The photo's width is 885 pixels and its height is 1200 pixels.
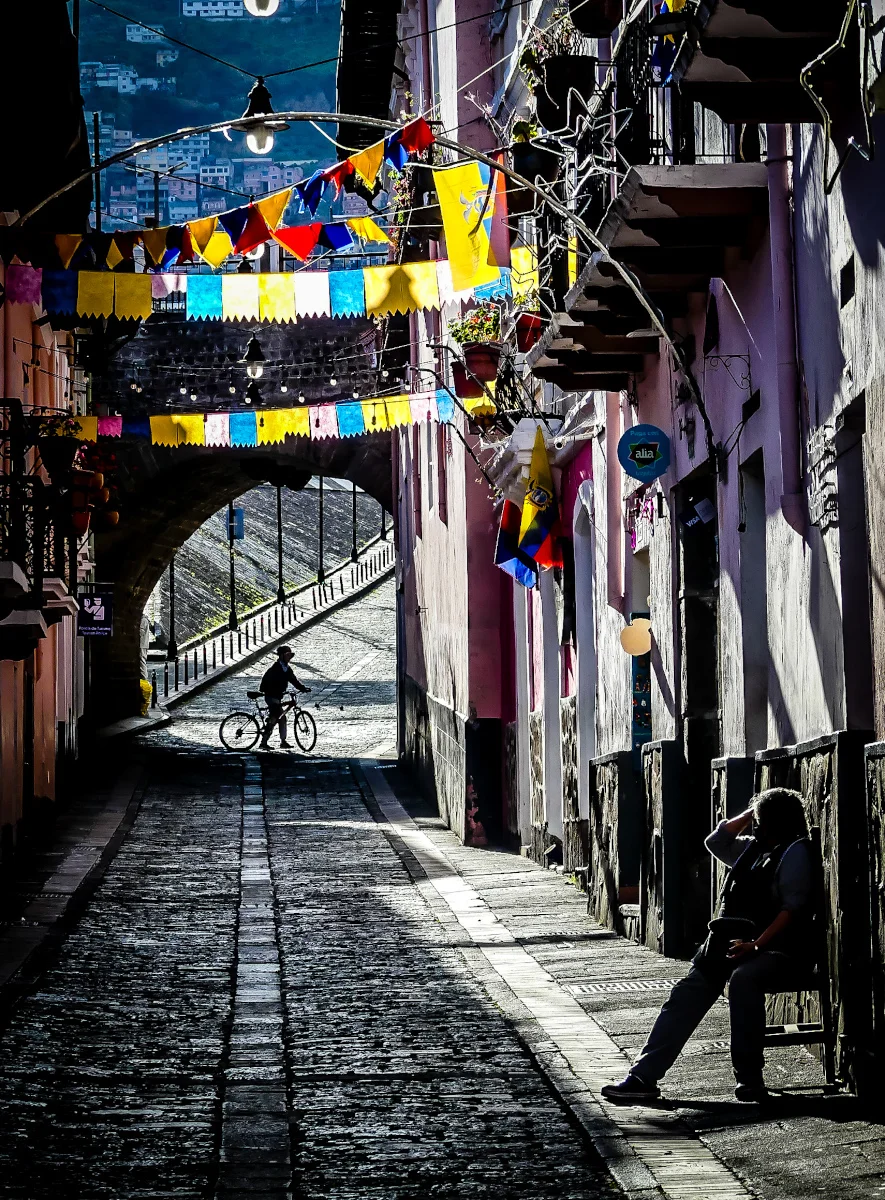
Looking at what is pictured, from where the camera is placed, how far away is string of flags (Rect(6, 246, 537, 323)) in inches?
632

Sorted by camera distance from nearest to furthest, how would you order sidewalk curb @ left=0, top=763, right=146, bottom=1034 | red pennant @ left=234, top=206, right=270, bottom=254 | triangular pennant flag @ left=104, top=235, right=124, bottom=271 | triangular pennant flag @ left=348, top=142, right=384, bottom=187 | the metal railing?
1. sidewalk curb @ left=0, top=763, right=146, bottom=1034
2. triangular pennant flag @ left=348, top=142, right=384, bottom=187
3. red pennant @ left=234, top=206, right=270, bottom=254
4. triangular pennant flag @ left=104, top=235, right=124, bottom=271
5. the metal railing

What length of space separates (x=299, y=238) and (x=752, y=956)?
883 centimetres

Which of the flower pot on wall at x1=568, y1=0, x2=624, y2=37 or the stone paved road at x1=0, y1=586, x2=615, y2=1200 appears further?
the flower pot on wall at x1=568, y1=0, x2=624, y2=37

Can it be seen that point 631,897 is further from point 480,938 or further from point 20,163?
point 20,163

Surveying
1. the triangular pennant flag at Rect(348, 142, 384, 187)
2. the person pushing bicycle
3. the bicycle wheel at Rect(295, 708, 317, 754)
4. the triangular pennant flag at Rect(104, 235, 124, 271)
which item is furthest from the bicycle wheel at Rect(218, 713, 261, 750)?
the triangular pennant flag at Rect(348, 142, 384, 187)

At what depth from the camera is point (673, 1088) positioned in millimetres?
7230

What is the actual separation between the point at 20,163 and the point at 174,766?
1199 centimetres

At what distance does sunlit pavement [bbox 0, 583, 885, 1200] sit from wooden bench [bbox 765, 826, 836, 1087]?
0.20 m

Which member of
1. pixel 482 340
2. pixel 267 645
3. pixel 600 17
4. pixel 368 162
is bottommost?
pixel 267 645

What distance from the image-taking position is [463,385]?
58.5 feet

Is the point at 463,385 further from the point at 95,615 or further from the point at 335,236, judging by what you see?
the point at 95,615

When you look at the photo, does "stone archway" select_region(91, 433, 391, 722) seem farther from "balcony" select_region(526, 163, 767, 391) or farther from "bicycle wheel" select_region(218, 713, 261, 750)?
"balcony" select_region(526, 163, 767, 391)

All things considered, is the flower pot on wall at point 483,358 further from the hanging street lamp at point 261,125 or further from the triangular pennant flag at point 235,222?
the hanging street lamp at point 261,125

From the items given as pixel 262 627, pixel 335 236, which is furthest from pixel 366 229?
pixel 262 627
